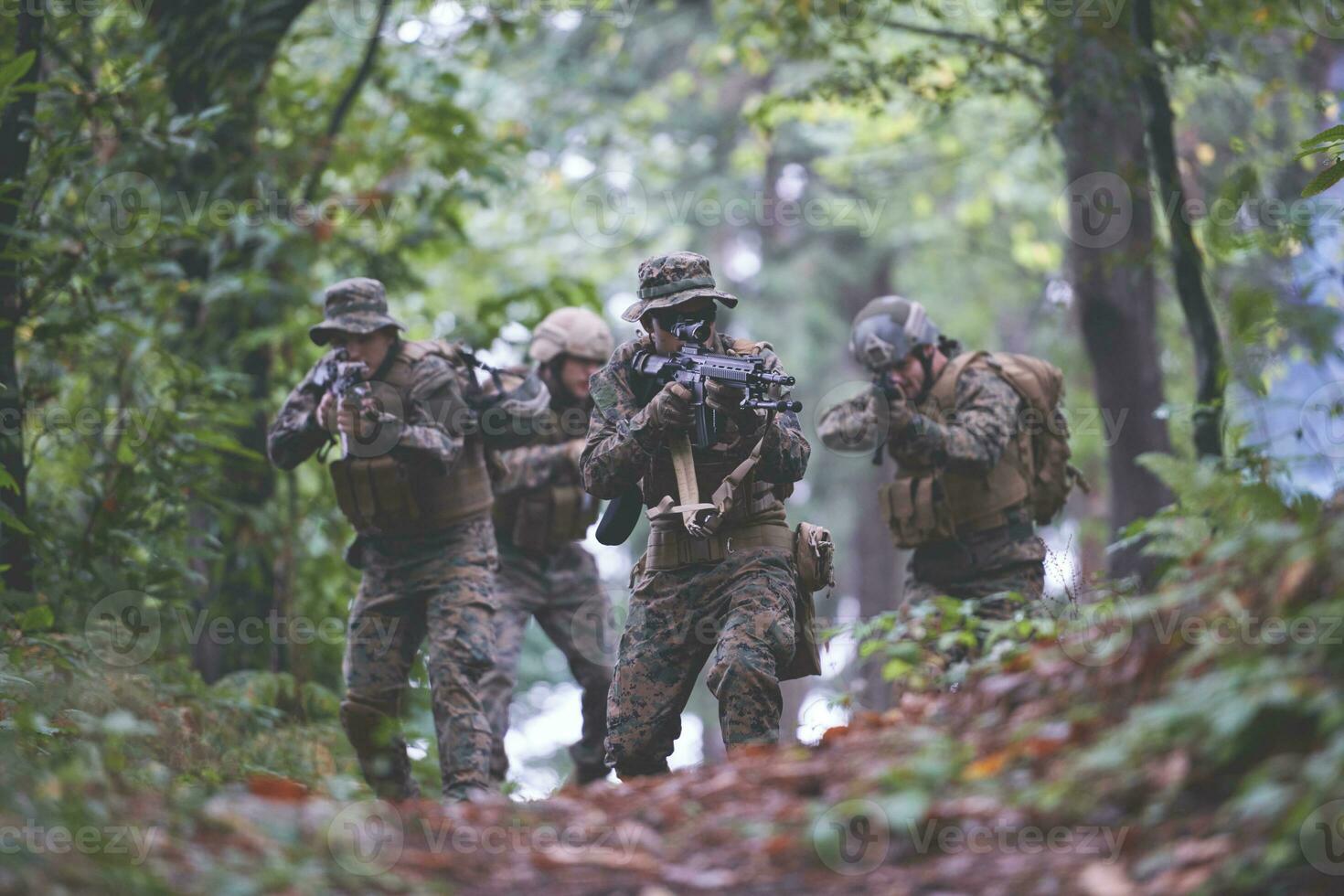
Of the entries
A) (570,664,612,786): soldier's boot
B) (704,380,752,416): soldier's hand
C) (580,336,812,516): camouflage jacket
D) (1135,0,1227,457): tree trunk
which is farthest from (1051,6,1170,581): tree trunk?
(704,380,752,416): soldier's hand

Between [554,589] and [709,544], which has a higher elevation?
[554,589]

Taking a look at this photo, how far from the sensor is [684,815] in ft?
14.8

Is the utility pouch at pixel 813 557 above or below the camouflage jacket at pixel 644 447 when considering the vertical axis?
below

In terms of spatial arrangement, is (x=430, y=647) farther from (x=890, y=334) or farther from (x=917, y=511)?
(x=890, y=334)

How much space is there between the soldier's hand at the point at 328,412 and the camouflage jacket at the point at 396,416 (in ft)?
0.29

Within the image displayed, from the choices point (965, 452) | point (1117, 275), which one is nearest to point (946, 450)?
point (965, 452)

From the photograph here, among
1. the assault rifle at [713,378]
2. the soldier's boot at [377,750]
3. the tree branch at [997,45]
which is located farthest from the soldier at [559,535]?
the tree branch at [997,45]

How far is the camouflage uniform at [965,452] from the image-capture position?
8180 millimetres

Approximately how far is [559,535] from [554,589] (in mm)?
450

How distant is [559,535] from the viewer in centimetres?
969

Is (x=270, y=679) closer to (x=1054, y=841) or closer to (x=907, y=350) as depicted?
(x=907, y=350)

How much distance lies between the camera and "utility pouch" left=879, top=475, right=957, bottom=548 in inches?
332

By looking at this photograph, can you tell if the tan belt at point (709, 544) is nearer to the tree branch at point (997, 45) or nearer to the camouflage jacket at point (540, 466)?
the camouflage jacket at point (540, 466)

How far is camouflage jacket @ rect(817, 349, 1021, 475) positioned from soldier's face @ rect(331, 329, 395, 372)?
257cm
